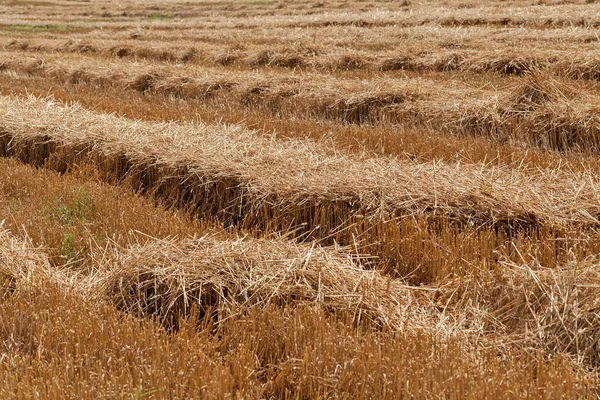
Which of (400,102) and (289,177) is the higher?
(289,177)

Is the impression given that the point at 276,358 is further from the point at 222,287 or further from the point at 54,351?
the point at 54,351

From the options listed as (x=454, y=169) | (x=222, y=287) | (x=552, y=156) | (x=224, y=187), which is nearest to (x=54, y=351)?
(x=222, y=287)

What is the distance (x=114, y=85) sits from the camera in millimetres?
12211

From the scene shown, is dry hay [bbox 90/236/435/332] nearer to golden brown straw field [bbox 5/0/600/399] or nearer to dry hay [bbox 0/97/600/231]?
golden brown straw field [bbox 5/0/600/399]

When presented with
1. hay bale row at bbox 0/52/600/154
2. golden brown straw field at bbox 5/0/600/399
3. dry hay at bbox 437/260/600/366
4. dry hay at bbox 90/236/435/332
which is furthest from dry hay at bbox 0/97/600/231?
hay bale row at bbox 0/52/600/154

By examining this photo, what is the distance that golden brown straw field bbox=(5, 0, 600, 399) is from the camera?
2.92 meters

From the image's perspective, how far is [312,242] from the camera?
4402 millimetres

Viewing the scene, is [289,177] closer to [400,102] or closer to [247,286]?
[247,286]

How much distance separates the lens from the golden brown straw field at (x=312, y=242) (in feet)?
9.58

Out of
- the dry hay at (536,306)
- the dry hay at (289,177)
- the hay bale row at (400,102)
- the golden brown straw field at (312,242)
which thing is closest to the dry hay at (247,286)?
the golden brown straw field at (312,242)

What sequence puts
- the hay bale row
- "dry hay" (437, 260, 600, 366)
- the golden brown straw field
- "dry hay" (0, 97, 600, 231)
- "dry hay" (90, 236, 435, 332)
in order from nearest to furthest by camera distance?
the golden brown straw field
"dry hay" (437, 260, 600, 366)
"dry hay" (90, 236, 435, 332)
"dry hay" (0, 97, 600, 231)
the hay bale row

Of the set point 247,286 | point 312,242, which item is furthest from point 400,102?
point 247,286

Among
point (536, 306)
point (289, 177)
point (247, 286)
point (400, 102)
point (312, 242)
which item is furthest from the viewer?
point (400, 102)

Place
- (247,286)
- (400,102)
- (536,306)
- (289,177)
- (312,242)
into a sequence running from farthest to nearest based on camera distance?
(400,102), (289,177), (312,242), (247,286), (536,306)
